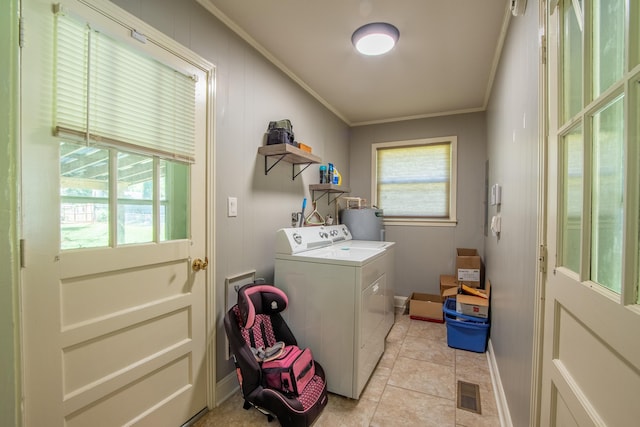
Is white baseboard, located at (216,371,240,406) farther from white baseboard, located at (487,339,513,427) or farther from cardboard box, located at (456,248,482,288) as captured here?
cardboard box, located at (456,248,482,288)

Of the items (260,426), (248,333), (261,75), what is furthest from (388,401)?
(261,75)

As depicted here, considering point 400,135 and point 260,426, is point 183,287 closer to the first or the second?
point 260,426

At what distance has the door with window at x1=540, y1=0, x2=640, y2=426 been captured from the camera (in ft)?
1.82

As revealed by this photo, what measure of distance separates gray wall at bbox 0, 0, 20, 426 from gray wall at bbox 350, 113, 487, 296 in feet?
11.0

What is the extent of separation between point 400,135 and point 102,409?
141 inches

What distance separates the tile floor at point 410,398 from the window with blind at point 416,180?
1568 millimetres

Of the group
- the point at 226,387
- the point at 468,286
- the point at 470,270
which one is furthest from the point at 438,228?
the point at 226,387

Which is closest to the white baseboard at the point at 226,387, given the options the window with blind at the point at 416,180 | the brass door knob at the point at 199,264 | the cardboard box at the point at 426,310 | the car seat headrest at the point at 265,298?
the car seat headrest at the point at 265,298

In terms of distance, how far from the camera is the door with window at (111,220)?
3.34ft

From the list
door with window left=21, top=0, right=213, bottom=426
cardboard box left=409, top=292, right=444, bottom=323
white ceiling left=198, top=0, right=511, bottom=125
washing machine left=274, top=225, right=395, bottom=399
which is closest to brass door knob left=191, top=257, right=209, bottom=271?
door with window left=21, top=0, right=213, bottom=426

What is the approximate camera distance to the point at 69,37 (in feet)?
3.54

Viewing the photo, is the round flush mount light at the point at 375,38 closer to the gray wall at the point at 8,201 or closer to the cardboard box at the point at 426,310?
the gray wall at the point at 8,201

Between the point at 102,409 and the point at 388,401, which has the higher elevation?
the point at 102,409

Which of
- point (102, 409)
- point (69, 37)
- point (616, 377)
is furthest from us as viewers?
point (102, 409)
